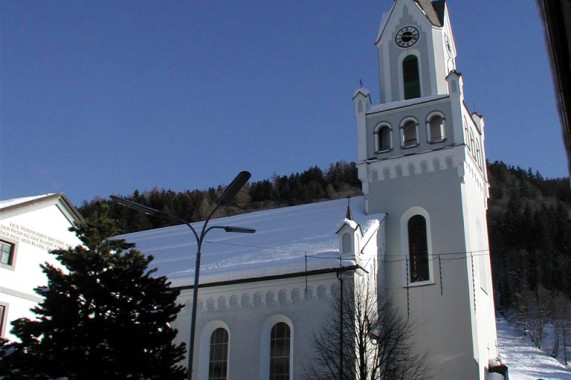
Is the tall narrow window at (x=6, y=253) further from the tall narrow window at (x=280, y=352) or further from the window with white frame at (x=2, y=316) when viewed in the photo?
the tall narrow window at (x=280, y=352)

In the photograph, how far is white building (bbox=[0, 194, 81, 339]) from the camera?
21969mm

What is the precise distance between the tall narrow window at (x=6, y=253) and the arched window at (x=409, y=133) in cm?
1703

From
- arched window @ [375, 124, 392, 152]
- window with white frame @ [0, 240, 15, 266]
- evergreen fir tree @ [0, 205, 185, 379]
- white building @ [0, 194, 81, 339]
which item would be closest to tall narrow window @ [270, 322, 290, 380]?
evergreen fir tree @ [0, 205, 185, 379]

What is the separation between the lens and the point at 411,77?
1238 inches

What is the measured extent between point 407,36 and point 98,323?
22643 millimetres

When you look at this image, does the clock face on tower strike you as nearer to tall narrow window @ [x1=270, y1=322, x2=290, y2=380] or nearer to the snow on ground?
tall narrow window @ [x1=270, y1=322, x2=290, y2=380]

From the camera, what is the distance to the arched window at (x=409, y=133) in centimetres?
2936

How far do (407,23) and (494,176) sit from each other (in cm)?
9721

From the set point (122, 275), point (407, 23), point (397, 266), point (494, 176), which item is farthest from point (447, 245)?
point (494, 176)

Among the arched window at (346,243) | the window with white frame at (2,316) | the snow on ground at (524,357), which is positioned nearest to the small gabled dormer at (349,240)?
the arched window at (346,243)

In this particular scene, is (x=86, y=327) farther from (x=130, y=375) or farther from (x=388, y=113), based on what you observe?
(x=388, y=113)

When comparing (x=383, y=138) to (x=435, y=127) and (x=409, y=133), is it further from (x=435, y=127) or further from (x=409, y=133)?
(x=435, y=127)

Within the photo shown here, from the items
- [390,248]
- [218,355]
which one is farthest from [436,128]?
[218,355]

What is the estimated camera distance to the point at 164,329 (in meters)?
16.6
